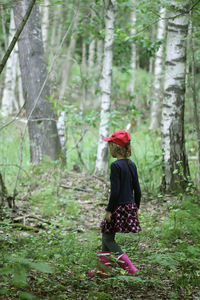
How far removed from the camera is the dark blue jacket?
3.56 meters

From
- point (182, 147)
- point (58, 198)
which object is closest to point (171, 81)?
point (182, 147)

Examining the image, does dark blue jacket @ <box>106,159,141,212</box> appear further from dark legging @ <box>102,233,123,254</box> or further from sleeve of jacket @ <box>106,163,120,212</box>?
dark legging @ <box>102,233,123,254</box>

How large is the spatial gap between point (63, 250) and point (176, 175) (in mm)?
3158

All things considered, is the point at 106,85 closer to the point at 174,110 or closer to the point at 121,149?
the point at 174,110

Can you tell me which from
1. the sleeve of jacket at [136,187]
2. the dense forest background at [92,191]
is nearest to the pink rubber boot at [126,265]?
the dense forest background at [92,191]

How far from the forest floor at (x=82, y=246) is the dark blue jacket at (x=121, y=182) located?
63 cm

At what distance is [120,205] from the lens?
3625mm

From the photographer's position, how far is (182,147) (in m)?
→ 6.37

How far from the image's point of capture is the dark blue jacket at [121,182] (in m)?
3.56

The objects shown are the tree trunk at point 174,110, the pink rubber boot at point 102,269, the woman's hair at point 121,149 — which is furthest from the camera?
the tree trunk at point 174,110

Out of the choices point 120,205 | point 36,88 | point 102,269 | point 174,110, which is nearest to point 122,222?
point 120,205

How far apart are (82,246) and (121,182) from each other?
3.63 feet

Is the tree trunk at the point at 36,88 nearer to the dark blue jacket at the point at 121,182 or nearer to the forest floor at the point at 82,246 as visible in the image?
the forest floor at the point at 82,246

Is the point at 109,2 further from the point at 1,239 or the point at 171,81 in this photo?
the point at 1,239
